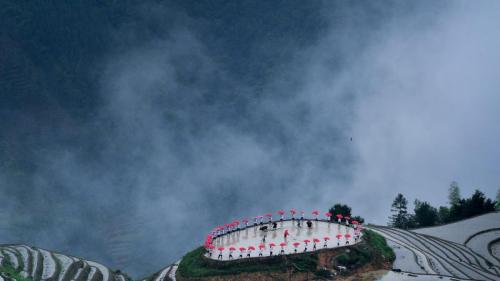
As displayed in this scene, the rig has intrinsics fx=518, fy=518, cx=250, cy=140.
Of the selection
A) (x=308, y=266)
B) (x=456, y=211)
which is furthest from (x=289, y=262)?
(x=456, y=211)

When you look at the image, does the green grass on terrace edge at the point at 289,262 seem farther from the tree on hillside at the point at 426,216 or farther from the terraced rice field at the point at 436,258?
the tree on hillside at the point at 426,216

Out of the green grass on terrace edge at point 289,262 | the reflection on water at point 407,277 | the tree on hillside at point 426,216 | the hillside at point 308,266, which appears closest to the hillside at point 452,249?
the reflection on water at point 407,277

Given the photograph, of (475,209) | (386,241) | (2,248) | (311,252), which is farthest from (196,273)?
(475,209)

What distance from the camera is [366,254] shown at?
55938 millimetres

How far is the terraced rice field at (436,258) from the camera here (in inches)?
2190

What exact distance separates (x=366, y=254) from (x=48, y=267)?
4159 centimetres

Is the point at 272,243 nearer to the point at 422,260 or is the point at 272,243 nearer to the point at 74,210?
the point at 422,260

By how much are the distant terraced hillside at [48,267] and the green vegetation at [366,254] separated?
111 ft

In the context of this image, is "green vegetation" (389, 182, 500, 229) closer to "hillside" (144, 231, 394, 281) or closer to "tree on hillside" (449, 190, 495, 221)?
"tree on hillside" (449, 190, 495, 221)

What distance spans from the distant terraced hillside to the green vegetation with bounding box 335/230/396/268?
33823 millimetres

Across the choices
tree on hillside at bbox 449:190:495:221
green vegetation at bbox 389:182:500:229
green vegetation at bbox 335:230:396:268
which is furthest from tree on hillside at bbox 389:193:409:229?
green vegetation at bbox 335:230:396:268

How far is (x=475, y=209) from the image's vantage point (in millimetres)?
85375

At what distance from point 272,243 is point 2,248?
4389 centimetres

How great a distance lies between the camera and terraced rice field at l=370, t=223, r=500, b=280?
55625 millimetres
